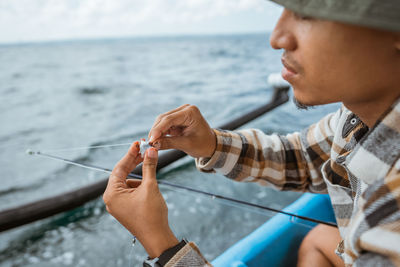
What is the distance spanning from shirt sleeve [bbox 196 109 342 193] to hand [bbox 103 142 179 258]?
48cm

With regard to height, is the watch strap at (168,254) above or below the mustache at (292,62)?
below

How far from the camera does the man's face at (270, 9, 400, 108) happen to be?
63cm

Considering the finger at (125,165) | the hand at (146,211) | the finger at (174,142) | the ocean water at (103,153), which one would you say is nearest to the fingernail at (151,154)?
the hand at (146,211)

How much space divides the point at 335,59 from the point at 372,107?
231mm

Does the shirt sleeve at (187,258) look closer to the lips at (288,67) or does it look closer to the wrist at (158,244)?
the wrist at (158,244)

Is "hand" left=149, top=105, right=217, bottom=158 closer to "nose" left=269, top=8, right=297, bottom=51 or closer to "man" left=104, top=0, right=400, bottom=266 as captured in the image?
"man" left=104, top=0, right=400, bottom=266

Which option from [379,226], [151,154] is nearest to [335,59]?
[379,226]

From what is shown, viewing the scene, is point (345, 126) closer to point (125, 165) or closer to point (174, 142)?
point (174, 142)

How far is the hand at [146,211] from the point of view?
89cm

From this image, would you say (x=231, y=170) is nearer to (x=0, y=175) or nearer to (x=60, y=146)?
(x=0, y=175)

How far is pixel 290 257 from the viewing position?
1831 millimetres

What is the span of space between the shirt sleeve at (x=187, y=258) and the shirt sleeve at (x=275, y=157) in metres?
0.56

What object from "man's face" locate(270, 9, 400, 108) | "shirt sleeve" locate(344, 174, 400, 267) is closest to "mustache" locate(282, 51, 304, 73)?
"man's face" locate(270, 9, 400, 108)

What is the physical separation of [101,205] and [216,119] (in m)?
4.56
